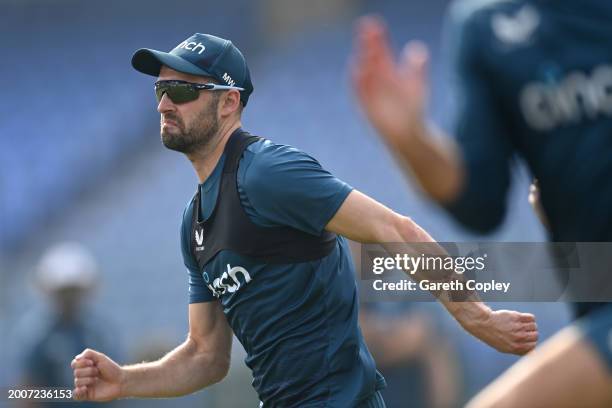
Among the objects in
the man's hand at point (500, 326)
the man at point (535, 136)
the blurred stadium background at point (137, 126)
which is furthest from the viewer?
the blurred stadium background at point (137, 126)

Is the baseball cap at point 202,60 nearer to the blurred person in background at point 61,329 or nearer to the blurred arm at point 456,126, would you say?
the blurred arm at point 456,126

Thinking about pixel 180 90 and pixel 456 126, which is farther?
pixel 180 90

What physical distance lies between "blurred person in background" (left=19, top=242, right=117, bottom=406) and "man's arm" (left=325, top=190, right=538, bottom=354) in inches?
160

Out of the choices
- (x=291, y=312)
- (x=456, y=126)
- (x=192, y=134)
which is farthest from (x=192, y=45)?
(x=456, y=126)

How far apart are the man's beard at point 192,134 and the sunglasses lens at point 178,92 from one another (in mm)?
100

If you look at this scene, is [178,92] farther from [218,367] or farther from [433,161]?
[433,161]

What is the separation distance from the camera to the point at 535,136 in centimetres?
284

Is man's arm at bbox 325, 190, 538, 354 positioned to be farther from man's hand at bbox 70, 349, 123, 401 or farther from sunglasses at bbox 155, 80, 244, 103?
man's hand at bbox 70, 349, 123, 401

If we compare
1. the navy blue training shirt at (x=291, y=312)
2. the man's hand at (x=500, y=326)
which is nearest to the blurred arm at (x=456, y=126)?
the man's hand at (x=500, y=326)

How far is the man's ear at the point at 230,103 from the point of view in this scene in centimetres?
493

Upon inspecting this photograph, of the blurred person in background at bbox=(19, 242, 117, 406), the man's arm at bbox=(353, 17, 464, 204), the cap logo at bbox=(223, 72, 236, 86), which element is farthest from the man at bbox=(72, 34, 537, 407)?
the blurred person in background at bbox=(19, 242, 117, 406)

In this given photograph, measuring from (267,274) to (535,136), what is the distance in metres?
1.83

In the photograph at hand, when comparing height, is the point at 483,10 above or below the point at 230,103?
below

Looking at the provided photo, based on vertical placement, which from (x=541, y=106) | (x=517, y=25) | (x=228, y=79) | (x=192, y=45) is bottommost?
(x=541, y=106)
